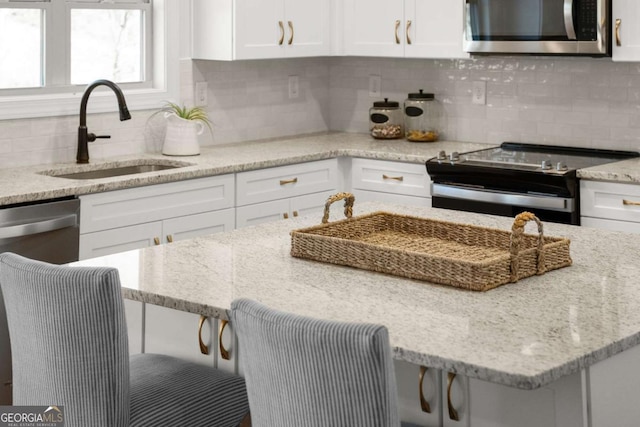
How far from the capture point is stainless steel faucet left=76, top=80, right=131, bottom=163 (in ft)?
14.6

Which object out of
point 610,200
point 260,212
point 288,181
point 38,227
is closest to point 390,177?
point 288,181

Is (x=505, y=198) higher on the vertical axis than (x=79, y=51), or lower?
lower

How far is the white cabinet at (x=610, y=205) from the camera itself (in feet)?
13.9

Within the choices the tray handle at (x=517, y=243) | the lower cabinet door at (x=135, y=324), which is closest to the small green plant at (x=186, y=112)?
the lower cabinet door at (x=135, y=324)

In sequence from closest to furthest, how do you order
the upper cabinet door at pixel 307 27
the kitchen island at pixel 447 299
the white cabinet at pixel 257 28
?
the kitchen island at pixel 447 299
the white cabinet at pixel 257 28
the upper cabinet door at pixel 307 27

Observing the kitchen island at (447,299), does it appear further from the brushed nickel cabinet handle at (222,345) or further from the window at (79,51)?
the window at (79,51)

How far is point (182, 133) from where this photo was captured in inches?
193

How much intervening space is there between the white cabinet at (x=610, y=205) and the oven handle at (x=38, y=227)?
216cm

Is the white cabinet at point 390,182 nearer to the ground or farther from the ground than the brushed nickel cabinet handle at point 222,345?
farther from the ground

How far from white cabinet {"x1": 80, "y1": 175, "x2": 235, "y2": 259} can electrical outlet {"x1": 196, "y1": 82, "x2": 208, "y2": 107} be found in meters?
0.79

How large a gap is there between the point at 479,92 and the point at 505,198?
1059 millimetres

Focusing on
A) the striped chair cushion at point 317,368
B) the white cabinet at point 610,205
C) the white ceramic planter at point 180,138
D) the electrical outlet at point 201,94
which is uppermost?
the electrical outlet at point 201,94

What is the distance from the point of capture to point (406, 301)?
2.38 m

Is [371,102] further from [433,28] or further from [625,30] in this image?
[625,30]
